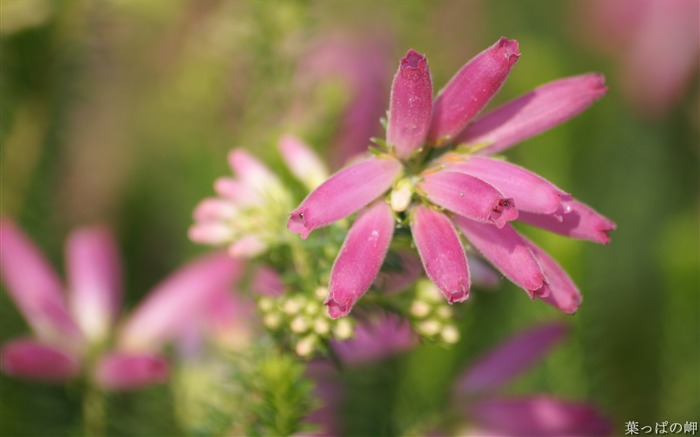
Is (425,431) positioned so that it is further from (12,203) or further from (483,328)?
(12,203)

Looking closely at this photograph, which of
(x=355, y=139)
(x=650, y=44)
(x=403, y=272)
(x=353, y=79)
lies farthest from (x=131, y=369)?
(x=650, y=44)

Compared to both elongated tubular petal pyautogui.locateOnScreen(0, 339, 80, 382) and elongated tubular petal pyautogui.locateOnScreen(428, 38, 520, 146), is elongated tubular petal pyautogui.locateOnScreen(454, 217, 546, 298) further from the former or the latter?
elongated tubular petal pyautogui.locateOnScreen(0, 339, 80, 382)

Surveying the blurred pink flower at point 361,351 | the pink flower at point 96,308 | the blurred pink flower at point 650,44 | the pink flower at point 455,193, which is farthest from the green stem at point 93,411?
the blurred pink flower at point 650,44

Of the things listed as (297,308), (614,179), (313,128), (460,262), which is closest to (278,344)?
(297,308)

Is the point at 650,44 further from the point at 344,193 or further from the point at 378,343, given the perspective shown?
the point at 344,193

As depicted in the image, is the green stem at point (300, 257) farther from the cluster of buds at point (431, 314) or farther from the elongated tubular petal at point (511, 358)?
the elongated tubular petal at point (511, 358)

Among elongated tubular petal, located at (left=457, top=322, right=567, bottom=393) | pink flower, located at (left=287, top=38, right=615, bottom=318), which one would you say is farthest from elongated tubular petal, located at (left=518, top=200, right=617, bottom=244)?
elongated tubular petal, located at (left=457, top=322, right=567, bottom=393)
